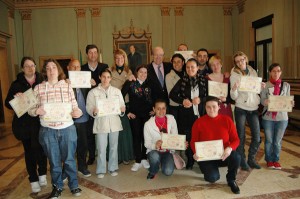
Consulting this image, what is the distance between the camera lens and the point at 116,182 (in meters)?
4.05

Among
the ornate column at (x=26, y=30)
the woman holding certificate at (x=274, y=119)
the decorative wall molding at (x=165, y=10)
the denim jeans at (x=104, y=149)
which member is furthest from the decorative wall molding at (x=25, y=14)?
the woman holding certificate at (x=274, y=119)

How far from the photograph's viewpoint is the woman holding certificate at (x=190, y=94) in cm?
405

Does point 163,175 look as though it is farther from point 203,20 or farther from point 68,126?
point 203,20

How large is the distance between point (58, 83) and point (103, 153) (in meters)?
1.36

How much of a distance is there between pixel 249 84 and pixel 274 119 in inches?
28.0

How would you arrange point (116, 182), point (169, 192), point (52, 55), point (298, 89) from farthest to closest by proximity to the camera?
point (52, 55)
point (298, 89)
point (116, 182)
point (169, 192)

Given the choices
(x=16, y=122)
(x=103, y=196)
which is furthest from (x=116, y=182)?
(x=16, y=122)

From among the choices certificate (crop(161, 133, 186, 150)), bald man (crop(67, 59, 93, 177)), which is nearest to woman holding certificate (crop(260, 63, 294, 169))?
certificate (crop(161, 133, 186, 150))

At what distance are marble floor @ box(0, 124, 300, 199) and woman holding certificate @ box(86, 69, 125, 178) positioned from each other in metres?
0.40

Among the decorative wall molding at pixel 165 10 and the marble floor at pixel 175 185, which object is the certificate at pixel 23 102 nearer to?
the marble floor at pixel 175 185

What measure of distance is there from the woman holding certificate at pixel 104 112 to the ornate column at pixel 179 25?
8.99 meters

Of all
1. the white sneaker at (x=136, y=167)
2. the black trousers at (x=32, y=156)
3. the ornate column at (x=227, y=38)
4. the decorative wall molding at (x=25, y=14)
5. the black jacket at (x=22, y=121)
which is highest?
the decorative wall molding at (x=25, y=14)

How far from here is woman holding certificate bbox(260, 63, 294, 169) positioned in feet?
13.7

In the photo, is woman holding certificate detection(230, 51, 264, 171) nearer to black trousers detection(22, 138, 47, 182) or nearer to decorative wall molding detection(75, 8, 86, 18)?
black trousers detection(22, 138, 47, 182)
